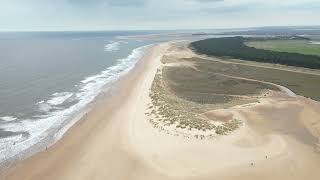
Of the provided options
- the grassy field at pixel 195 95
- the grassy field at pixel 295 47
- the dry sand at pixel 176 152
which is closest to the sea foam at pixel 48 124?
the dry sand at pixel 176 152

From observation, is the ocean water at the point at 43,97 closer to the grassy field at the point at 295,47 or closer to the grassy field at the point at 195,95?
the grassy field at the point at 195,95

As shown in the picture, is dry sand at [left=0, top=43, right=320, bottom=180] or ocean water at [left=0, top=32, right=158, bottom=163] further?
ocean water at [left=0, top=32, right=158, bottom=163]

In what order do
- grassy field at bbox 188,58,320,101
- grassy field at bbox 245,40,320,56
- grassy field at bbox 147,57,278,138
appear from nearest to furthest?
1. grassy field at bbox 147,57,278,138
2. grassy field at bbox 188,58,320,101
3. grassy field at bbox 245,40,320,56

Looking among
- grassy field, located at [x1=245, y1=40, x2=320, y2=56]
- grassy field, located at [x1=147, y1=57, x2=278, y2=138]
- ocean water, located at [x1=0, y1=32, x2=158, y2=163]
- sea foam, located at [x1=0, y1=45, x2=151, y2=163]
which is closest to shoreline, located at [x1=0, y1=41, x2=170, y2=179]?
sea foam, located at [x1=0, y1=45, x2=151, y2=163]

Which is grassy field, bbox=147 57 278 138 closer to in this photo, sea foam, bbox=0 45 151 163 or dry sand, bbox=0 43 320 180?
dry sand, bbox=0 43 320 180

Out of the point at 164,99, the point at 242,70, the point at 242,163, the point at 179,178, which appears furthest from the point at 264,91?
the point at 179,178

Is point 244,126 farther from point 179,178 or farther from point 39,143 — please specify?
point 39,143

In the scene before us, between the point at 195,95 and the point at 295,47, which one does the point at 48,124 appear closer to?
the point at 195,95
